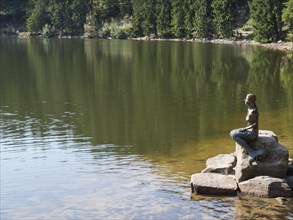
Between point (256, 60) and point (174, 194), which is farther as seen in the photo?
point (256, 60)

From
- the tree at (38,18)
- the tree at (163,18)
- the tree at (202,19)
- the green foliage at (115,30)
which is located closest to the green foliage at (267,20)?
the tree at (202,19)

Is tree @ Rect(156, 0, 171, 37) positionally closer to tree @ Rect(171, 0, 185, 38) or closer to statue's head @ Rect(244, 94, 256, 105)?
tree @ Rect(171, 0, 185, 38)

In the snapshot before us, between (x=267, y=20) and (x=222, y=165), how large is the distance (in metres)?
79.9

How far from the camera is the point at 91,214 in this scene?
13.7 meters

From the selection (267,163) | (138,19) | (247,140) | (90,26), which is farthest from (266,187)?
(90,26)

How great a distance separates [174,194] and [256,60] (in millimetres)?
47247

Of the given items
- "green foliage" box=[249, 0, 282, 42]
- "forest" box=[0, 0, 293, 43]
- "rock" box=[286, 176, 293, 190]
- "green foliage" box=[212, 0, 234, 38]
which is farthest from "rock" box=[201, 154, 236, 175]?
"green foliage" box=[212, 0, 234, 38]

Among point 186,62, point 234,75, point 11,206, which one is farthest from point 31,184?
point 186,62

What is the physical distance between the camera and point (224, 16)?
4171 inches

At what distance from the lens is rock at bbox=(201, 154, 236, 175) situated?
1568 centimetres

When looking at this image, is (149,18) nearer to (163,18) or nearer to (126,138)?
(163,18)

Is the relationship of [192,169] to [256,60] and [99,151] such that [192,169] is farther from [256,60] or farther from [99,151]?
[256,60]

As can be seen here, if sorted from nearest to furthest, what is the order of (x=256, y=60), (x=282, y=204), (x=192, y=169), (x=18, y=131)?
(x=282, y=204)
(x=192, y=169)
(x=18, y=131)
(x=256, y=60)

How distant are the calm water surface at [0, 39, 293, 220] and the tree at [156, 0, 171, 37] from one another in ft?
253
